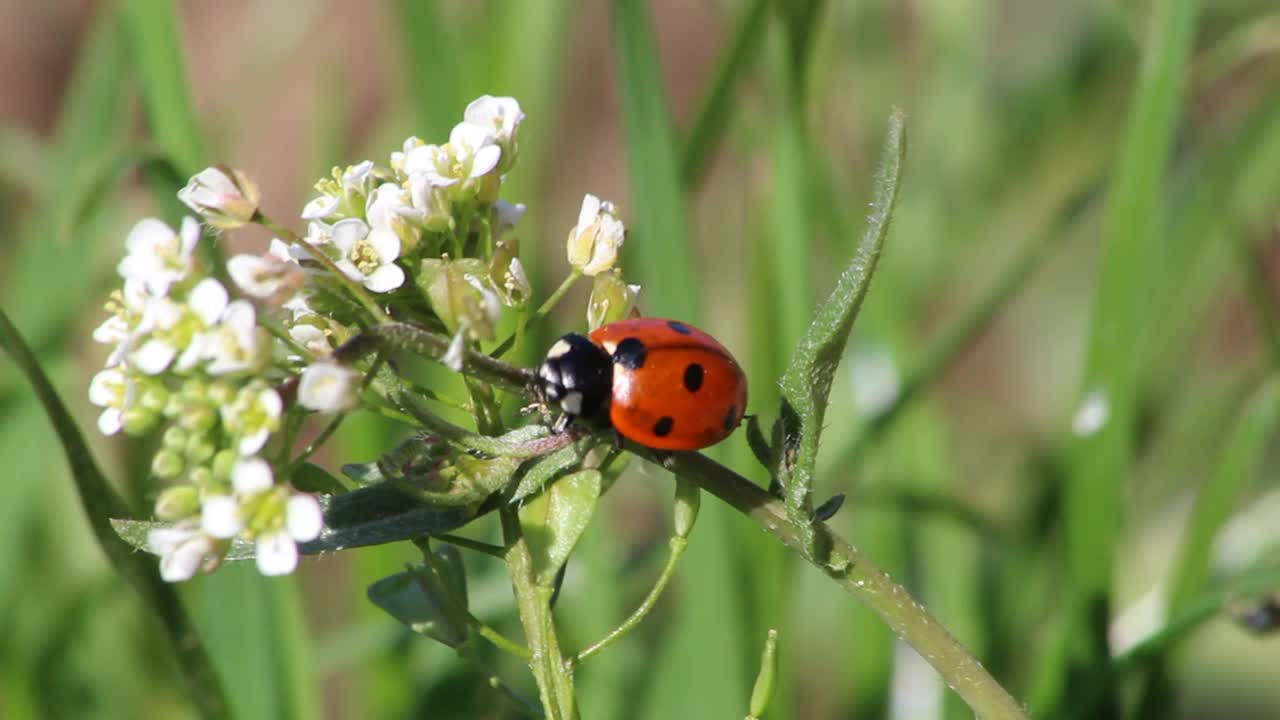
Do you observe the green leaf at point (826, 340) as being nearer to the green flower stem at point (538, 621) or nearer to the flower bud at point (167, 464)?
the green flower stem at point (538, 621)

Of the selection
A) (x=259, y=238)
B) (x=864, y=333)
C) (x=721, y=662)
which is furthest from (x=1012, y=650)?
(x=259, y=238)

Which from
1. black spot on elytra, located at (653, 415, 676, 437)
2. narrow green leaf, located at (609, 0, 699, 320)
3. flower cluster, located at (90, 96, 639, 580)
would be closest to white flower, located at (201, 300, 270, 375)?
flower cluster, located at (90, 96, 639, 580)

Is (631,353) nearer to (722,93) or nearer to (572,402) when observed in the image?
(572,402)

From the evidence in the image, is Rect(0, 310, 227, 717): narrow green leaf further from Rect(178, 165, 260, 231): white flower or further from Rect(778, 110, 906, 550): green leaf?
Rect(778, 110, 906, 550): green leaf

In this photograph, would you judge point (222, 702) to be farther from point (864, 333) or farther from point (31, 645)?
point (864, 333)

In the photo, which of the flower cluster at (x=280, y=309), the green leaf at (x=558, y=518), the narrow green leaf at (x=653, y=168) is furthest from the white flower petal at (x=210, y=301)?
the narrow green leaf at (x=653, y=168)

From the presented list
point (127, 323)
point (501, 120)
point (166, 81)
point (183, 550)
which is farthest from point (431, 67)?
point (183, 550)
